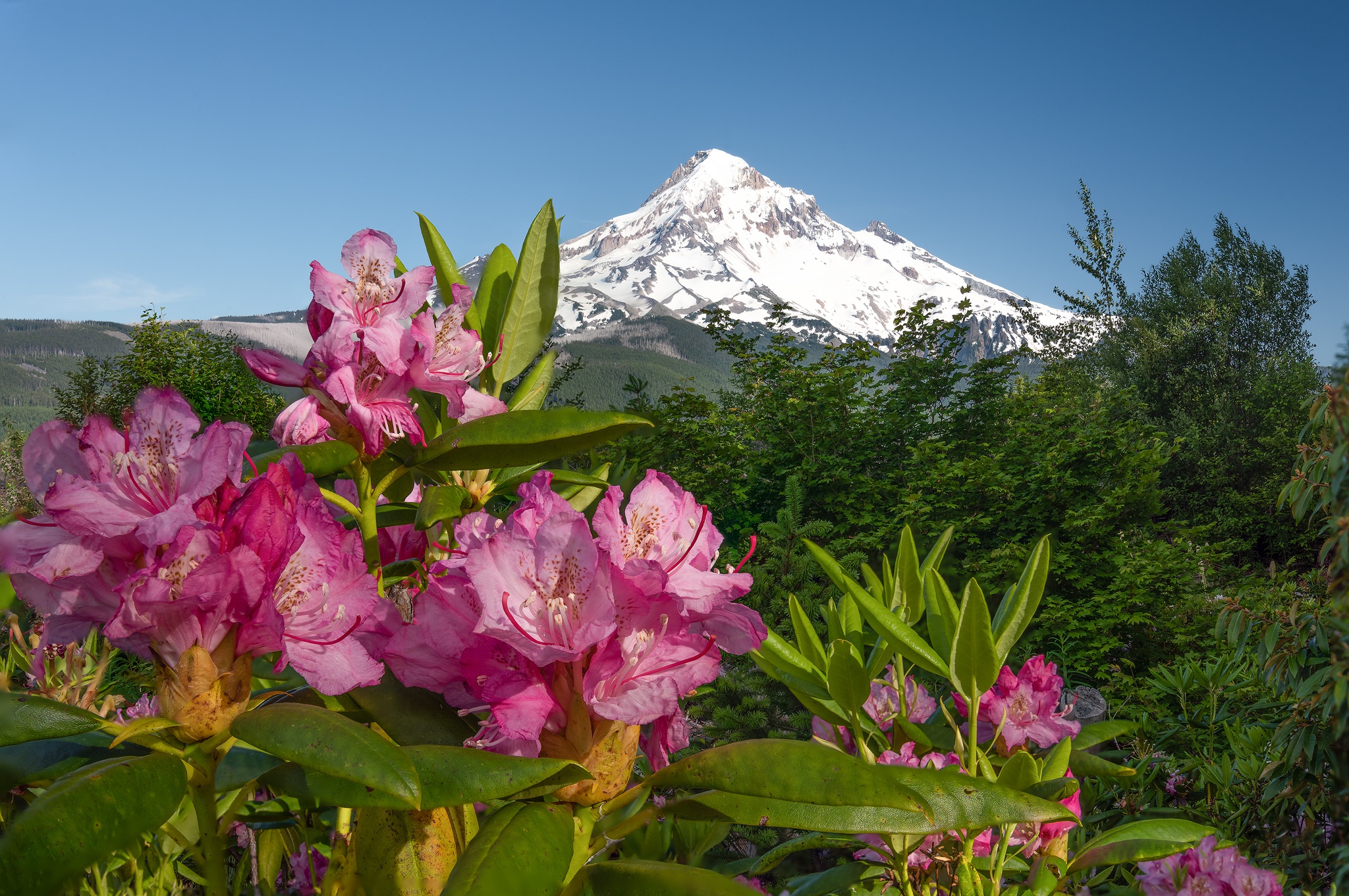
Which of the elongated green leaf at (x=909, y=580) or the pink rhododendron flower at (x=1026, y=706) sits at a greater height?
the elongated green leaf at (x=909, y=580)

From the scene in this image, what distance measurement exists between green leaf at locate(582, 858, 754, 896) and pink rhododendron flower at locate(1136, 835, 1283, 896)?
1.04 metres

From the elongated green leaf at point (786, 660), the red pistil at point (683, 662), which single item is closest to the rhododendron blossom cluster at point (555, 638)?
the red pistil at point (683, 662)

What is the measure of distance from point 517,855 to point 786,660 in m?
0.68

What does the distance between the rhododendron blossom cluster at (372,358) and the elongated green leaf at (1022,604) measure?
A: 72 centimetres

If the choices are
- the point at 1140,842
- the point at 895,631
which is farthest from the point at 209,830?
the point at 1140,842

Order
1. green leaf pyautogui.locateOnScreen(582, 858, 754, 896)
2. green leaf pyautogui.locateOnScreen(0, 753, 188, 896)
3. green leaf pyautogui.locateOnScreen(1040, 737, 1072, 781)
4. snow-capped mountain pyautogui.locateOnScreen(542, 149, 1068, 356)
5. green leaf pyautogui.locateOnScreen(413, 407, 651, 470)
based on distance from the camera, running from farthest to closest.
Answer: snow-capped mountain pyautogui.locateOnScreen(542, 149, 1068, 356)
green leaf pyautogui.locateOnScreen(1040, 737, 1072, 781)
green leaf pyautogui.locateOnScreen(413, 407, 651, 470)
green leaf pyautogui.locateOnScreen(582, 858, 754, 896)
green leaf pyautogui.locateOnScreen(0, 753, 188, 896)

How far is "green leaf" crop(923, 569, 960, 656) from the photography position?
3.24 feet

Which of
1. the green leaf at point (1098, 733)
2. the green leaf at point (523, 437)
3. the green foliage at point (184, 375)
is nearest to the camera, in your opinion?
the green leaf at point (523, 437)

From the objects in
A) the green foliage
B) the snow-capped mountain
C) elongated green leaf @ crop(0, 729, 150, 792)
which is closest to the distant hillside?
the green foliage

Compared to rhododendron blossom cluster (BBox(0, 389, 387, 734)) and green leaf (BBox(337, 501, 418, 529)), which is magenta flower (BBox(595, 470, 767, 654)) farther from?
green leaf (BBox(337, 501, 418, 529))

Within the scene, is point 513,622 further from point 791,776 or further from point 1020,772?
point 1020,772

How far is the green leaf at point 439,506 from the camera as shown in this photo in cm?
75

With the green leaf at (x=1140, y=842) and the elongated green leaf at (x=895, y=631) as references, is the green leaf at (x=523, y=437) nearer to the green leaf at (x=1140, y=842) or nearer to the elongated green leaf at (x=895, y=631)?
the elongated green leaf at (x=895, y=631)

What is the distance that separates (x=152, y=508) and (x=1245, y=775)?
8.27 feet
